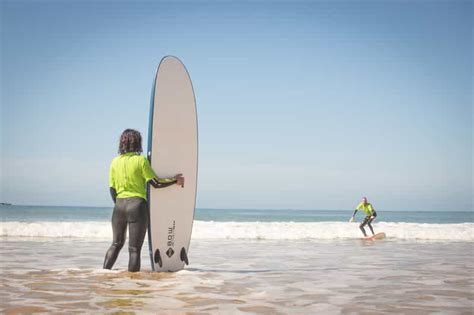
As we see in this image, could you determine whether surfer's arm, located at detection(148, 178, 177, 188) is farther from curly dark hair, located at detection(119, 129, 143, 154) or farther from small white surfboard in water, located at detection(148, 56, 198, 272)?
curly dark hair, located at detection(119, 129, 143, 154)

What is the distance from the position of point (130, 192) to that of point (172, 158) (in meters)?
0.95

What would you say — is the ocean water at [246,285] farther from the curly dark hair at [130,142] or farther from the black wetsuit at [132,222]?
the curly dark hair at [130,142]

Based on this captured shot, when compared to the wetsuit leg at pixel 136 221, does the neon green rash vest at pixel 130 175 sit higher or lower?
higher

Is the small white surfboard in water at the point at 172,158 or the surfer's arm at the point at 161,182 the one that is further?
the small white surfboard in water at the point at 172,158

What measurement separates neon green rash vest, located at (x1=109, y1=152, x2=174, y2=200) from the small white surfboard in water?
0.33 m

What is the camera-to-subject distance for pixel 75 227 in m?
16.7

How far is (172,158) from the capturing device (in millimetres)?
6406

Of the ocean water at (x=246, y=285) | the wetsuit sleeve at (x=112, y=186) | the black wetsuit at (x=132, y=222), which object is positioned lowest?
the ocean water at (x=246, y=285)

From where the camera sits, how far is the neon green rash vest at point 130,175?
5.64 metres

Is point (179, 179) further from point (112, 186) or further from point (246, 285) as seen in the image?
point (246, 285)

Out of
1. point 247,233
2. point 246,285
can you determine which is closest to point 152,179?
point 246,285

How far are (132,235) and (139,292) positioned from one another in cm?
106

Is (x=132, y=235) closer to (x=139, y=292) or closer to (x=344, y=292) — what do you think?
(x=139, y=292)

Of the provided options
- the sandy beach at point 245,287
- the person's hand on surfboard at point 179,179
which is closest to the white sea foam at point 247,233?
the sandy beach at point 245,287
